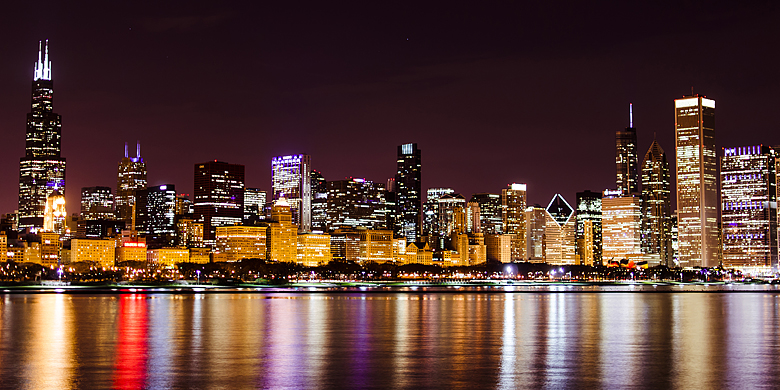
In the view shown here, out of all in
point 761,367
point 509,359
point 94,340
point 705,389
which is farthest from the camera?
point 94,340

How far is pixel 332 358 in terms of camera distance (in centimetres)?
3966

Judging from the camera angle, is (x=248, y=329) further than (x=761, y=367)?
Yes

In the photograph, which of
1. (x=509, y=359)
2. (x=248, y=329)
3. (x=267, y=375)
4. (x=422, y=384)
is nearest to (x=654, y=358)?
(x=509, y=359)

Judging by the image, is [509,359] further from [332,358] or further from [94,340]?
[94,340]

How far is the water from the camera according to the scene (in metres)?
32.3

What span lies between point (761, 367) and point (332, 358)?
17.9 metres

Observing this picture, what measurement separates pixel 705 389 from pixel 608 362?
818cm

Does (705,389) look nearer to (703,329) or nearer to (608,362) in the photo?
(608,362)

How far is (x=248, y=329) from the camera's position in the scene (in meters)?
56.9

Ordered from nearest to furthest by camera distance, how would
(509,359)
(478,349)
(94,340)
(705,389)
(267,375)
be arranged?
1. (705,389)
2. (267,375)
3. (509,359)
4. (478,349)
5. (94,340)

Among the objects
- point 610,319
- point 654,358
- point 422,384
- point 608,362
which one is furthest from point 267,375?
point 610,319

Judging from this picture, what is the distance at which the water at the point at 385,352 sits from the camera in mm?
32344

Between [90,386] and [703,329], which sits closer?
[90,386]

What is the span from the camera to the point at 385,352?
42562 mm
